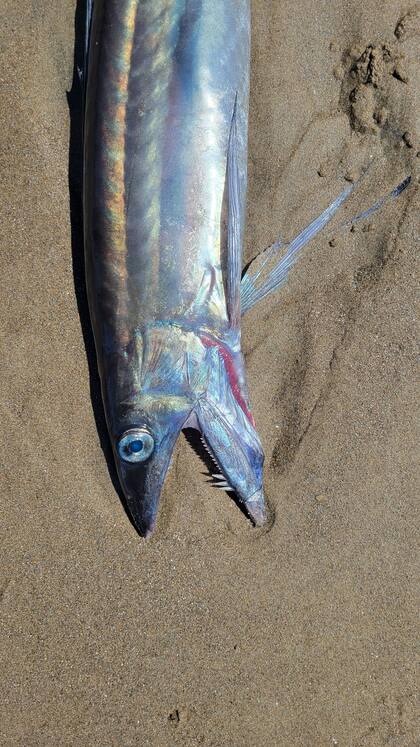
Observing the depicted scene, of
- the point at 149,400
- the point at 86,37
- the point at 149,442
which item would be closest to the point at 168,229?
the point at 149,400

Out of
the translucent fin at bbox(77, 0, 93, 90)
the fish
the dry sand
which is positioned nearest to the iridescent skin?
the fish

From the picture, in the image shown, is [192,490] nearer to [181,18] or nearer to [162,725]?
[162,725]

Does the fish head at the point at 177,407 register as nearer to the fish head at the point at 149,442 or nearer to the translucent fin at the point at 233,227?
the fish head at the point at 149,442

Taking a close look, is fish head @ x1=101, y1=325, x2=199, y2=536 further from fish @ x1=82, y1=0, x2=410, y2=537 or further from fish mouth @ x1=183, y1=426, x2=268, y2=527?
fish mouth @ x1=183, y1=426, x2=268, y2=527

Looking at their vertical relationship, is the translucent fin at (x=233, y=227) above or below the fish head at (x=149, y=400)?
above

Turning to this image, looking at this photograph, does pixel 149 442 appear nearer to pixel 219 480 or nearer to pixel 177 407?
pixel 177 407

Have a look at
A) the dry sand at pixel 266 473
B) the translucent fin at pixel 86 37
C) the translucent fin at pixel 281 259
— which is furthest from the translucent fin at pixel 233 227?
the translucent fin at pixel 86 37

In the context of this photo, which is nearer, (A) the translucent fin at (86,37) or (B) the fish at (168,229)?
(B) the fish at (168,229)
